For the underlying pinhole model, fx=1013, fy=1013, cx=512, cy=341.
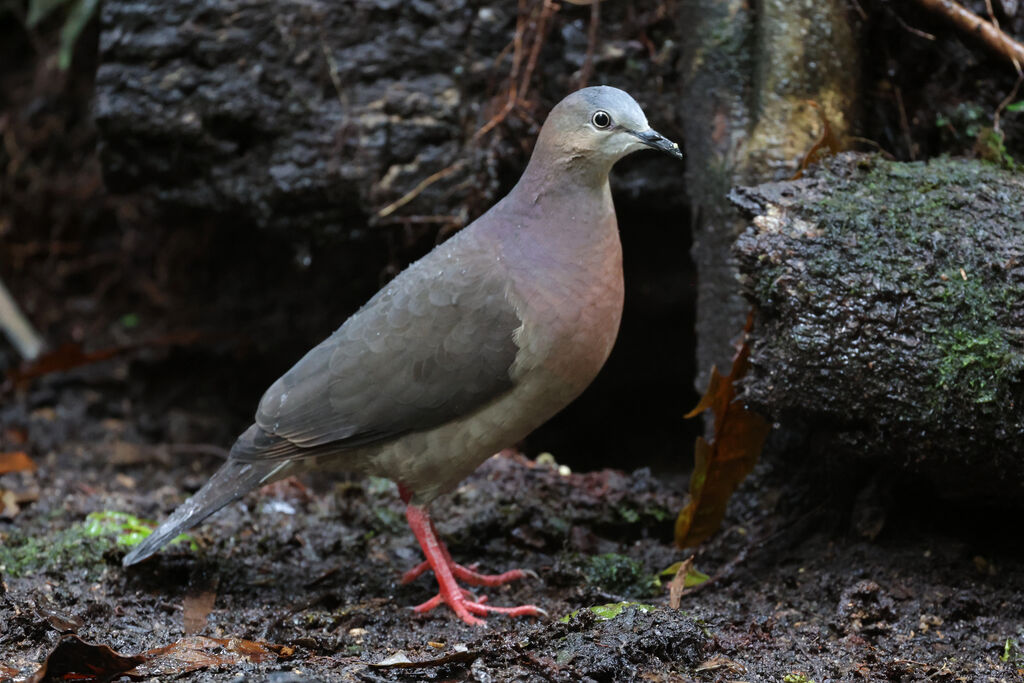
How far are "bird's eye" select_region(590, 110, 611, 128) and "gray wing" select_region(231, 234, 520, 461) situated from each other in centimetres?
62

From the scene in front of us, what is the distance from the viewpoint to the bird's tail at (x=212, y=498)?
367 cm

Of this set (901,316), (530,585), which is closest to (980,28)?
(901,316)

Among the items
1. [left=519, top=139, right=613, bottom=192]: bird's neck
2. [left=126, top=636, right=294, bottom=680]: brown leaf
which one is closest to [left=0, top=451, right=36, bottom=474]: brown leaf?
[left=126, top=636, right=294, bottom=680]: brown leaf

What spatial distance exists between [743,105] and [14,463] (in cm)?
385

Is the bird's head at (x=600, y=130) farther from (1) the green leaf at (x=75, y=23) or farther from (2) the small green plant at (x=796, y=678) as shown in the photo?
(1) the green leaf at (x=75, y=23)

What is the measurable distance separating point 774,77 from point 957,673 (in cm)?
245

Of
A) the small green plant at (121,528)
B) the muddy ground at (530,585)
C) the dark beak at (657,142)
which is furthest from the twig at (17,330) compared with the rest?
the dark beak at (657,142)

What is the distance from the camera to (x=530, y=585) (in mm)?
4059

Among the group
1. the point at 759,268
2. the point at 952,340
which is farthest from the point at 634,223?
the point at 952,340

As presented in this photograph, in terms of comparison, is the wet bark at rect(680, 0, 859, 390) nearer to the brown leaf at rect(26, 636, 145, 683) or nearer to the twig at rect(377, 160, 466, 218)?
the twig at rect(377, 160, 466, 218)

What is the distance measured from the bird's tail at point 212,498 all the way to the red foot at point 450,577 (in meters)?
0.58

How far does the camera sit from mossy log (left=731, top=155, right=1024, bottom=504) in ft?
10.4

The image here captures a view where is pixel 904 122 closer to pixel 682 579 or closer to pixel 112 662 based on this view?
pixel 682 579

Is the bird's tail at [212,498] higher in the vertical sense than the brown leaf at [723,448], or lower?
lower
